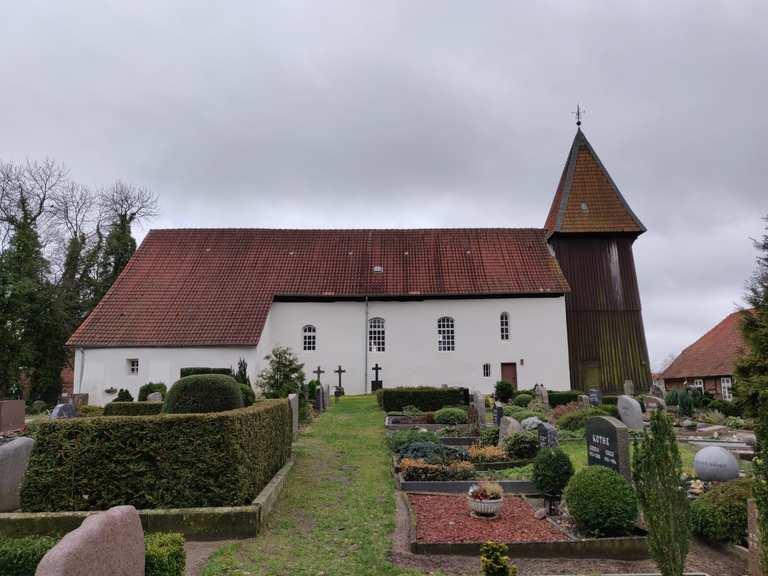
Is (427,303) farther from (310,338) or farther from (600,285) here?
(600,285)

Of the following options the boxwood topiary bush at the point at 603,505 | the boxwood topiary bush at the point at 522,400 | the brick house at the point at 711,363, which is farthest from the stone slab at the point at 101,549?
the brick house at the point at 711,363

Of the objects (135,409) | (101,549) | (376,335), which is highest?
(376,335)

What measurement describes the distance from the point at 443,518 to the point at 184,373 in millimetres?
16517

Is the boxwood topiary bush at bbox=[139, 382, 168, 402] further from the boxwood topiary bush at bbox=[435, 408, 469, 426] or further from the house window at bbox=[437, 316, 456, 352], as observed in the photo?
the house window at bbox=[437, 316, 456, 352]

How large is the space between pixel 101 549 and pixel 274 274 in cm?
2465

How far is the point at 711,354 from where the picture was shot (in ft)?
105

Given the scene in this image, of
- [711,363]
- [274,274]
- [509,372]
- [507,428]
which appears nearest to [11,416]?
[274,274]

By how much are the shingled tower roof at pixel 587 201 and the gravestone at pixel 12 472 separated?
2510 cm

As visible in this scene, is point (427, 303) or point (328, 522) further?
point (427, 303)

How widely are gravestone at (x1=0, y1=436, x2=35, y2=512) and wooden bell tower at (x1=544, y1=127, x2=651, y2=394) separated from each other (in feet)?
79.4

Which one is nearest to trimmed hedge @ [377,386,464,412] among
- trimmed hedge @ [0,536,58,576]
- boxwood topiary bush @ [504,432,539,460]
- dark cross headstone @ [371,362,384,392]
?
dark cross headstone @ [371,362,384,392]

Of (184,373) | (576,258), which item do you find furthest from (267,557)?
(576,258)

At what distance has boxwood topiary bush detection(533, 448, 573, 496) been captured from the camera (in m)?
7.96

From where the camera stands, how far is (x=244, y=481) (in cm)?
724
